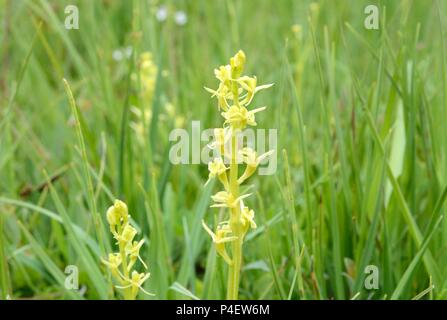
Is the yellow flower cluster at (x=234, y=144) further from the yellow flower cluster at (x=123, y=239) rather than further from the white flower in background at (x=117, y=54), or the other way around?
the white flower in background at (x=117, y=54)

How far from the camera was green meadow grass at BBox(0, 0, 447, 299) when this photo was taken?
1345 millimetres

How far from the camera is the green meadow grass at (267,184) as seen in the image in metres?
1.34

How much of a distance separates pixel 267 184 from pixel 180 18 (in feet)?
4.87

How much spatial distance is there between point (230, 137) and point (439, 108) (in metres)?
0.90

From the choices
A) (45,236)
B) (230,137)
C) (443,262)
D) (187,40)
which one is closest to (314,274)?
(443,262)

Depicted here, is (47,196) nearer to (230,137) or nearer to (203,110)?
(203,110)

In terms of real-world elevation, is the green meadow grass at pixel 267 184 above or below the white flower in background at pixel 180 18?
below

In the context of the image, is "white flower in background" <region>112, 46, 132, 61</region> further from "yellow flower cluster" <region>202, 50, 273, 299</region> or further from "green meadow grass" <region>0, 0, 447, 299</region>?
"yellow flower cluster" <region>202, 50, 273, 299</region>

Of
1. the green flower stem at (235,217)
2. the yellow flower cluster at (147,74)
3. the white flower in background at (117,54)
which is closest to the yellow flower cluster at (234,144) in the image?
the green flower stem at (235,217)

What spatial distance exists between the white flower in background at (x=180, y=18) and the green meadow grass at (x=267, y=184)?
32cm

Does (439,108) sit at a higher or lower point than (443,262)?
higher

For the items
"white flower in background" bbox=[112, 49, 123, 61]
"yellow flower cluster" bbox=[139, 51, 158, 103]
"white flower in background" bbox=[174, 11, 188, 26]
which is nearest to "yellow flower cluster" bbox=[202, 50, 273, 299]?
"yellow flower cluster" bbox=[139, 51, 158, 103]

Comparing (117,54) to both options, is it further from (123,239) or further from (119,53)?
(123,239)

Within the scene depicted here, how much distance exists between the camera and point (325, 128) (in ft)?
4.77
